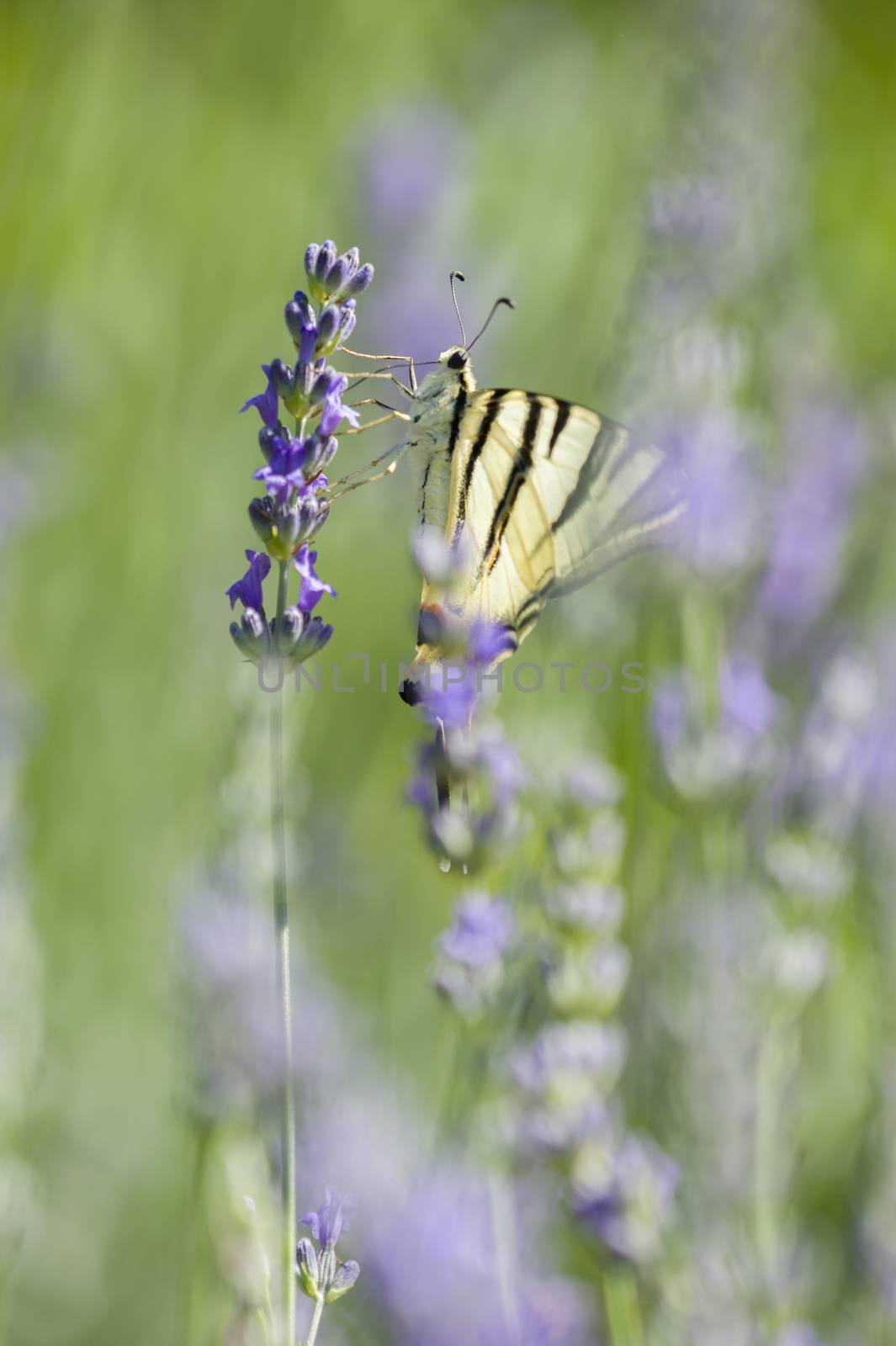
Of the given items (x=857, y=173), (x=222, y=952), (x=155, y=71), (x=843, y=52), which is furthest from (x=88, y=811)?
(x=843, y=52)

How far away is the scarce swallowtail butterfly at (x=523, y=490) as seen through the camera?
170cm

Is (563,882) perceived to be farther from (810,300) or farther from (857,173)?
(857,173)

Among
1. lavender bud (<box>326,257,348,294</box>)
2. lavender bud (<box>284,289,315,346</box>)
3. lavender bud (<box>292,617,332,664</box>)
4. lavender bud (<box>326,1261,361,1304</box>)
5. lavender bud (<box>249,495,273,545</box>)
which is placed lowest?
lavender bud (<box>326,1261,361,1304</box>)

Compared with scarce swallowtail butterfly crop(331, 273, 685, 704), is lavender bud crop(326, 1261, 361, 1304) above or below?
below

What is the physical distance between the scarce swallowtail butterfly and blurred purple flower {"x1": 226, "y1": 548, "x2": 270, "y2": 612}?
473 millimetres

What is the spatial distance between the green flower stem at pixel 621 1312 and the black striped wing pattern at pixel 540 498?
0.78 m

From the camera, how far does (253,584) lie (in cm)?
119

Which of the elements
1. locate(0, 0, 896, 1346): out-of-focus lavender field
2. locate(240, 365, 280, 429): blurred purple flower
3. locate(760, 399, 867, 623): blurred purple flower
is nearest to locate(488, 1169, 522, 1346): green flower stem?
locate(0, 0, 896, 1346): out-of-focus lavender field

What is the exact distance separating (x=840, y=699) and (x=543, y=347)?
1.89m

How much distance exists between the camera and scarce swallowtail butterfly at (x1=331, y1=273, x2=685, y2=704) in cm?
170

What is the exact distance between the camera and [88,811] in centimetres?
287

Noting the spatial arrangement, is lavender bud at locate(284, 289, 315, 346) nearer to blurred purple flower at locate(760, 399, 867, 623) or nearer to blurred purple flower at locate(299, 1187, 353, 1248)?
blurred purple flower at locate(299, 1187, 353, 1248)

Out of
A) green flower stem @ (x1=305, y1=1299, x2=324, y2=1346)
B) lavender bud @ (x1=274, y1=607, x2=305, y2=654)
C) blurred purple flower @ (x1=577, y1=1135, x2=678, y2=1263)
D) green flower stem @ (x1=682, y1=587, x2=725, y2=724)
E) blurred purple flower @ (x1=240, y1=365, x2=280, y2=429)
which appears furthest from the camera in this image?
green flower stem @ (x1=682, y1=587, x2=725, y2=724)

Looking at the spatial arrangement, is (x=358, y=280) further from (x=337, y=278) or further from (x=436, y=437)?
(x=436, y=437)
